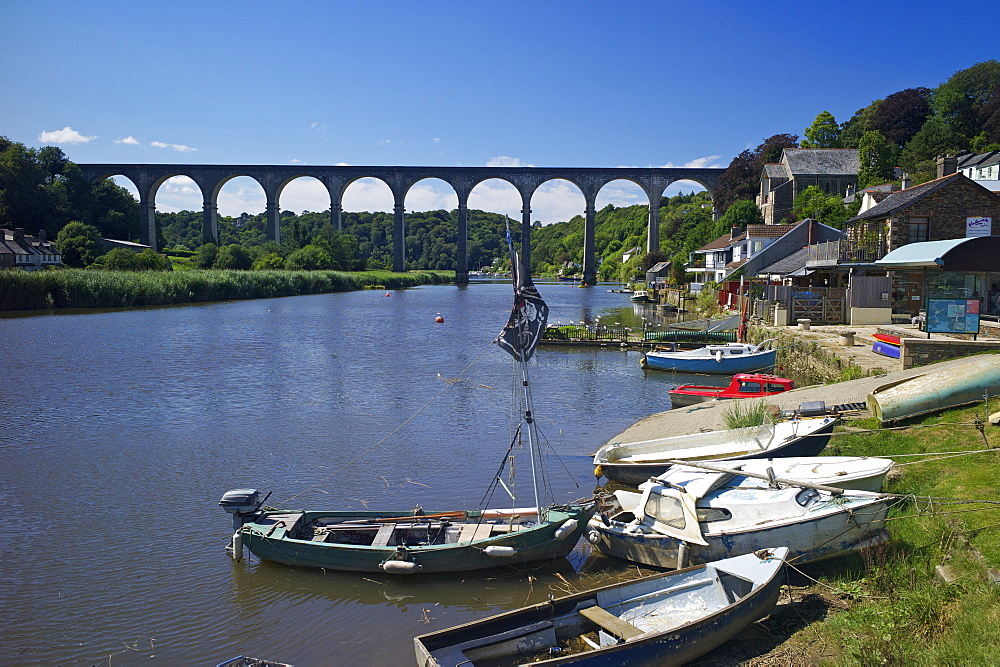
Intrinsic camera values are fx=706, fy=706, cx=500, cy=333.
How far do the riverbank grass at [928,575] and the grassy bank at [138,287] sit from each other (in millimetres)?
49320

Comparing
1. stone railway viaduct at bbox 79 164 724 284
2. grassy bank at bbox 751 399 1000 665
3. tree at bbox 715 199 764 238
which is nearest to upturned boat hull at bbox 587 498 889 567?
grassy bank at bbox 751 399 1000 665

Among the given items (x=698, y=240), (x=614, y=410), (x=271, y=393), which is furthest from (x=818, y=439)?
(x=698, y=240)

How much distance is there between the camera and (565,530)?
907 cm

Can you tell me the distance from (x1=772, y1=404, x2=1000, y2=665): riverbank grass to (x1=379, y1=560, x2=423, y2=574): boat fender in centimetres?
428

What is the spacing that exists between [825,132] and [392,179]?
53.8 m

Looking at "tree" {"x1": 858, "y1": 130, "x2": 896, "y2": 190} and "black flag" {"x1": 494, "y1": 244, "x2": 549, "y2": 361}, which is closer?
"black flag" {"x1": 494, "y1": 244, "x2": 549, "y2": 361}

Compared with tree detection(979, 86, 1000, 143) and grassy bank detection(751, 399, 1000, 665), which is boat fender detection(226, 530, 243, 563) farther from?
tree detection(979, 86, 1000, 143)

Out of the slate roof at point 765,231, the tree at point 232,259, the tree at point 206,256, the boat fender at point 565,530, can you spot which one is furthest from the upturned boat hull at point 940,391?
the tree at point 206,256

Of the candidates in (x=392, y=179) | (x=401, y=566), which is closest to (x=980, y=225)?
(x=401, y=566)

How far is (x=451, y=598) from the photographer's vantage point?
8.70m

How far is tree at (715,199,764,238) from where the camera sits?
6203cm

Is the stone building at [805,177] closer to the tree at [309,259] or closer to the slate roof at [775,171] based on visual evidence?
the slate roof at [775,171]

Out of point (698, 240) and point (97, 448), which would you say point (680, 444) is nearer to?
point (97, 448)

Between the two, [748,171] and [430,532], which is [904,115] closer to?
[748,171]
